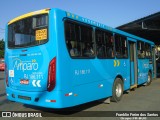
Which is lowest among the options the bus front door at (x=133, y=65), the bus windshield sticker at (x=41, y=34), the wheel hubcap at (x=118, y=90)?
the wheel hubcap at (x=118, y=90)

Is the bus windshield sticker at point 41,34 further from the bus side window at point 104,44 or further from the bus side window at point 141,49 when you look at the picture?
the bus side window at point 141,49

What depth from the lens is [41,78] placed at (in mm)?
6461

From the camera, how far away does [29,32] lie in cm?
694

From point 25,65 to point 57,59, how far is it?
4.06 ft

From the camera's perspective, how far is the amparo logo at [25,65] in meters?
6.70

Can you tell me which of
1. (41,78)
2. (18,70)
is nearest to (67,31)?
(41,78)

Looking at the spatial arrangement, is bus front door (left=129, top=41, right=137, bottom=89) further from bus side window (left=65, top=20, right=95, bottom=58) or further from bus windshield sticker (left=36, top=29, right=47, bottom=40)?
bus windshield sticker (left=36, top=29, right=47, bottom=40)

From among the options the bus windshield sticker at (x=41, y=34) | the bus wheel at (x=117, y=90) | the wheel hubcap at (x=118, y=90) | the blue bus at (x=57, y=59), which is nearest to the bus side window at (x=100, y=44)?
the blue bus at (x=57, y=59)

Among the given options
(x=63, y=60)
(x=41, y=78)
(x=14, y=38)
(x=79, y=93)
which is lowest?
(x=79, y=93)

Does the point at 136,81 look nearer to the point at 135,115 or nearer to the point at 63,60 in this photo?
the point at 135,115

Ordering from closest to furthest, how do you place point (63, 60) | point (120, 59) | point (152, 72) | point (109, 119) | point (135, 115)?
point (63, 60), point (109, 119), point (135, 115), point (120, 59), point (152, 72)

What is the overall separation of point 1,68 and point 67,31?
103 feet

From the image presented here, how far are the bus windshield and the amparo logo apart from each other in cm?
48

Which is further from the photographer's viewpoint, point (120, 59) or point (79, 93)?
point (120, 59)
